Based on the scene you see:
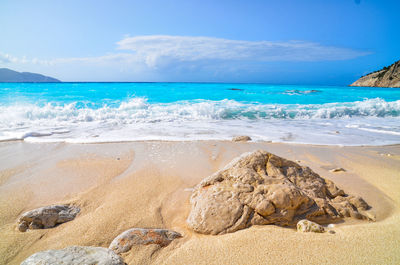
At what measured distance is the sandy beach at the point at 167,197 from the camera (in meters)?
1.89

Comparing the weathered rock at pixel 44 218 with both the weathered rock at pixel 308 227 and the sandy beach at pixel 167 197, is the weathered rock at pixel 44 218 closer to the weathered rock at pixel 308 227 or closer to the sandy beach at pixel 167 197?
the sandy beach at pixel 167 197

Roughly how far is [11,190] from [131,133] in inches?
161

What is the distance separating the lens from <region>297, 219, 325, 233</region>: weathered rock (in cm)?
218

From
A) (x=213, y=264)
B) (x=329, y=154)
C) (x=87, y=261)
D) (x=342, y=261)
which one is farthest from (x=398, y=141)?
(x=87, y=261)

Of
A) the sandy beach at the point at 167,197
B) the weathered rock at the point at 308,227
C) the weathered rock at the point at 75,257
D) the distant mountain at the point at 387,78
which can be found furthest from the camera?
the distant mountain at the point at 387,78

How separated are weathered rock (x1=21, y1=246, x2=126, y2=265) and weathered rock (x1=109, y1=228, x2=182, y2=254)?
0.25 metres

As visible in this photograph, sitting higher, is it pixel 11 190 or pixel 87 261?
pixel 87 261

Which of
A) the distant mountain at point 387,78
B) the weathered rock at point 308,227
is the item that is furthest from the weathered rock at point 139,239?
the distant mountain at point 387,78

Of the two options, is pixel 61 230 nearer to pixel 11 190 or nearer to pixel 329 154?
→ pixel 11 190

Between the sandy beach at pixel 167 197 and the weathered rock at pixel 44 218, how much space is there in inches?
3.2

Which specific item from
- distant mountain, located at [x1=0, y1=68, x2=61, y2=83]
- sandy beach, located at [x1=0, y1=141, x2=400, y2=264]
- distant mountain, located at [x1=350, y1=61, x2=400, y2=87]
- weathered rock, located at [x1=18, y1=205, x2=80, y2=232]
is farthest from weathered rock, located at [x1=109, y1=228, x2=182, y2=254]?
distant mountain, located at [x1=0, y1=68, x2=61, y2=83]

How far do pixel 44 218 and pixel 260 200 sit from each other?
7.61 feet

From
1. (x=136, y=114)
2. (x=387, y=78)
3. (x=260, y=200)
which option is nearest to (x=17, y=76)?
(x=136, y=114)

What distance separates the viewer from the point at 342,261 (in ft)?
5.58
